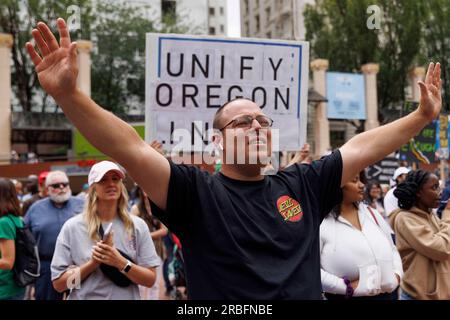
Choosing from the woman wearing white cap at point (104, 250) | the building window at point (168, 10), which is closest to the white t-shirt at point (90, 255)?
the woman wearing white cap at point (104, 250)

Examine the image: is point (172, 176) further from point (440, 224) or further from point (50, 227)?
point (50, 227)

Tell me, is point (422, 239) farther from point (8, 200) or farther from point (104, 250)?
point (8, 200)

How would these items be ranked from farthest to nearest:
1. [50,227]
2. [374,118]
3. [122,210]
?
[374,118]
[50,227]
[122,210]

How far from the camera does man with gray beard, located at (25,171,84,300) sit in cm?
524

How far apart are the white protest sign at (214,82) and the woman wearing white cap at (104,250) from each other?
800 mm

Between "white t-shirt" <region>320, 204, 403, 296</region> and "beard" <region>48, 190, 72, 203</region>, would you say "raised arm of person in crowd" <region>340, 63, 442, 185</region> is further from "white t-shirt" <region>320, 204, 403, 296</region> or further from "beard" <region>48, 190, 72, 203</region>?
"beard" <region>48, 190, 72, 203</region>

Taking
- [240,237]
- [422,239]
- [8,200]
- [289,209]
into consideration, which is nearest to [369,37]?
[422,239]

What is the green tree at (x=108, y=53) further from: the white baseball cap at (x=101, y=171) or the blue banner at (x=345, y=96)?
the white baseball cap at (x=101, y=171)

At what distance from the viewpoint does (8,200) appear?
4.64 metres

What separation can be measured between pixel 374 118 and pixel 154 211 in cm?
3081

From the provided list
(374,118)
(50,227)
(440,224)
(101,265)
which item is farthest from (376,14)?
(374,118)

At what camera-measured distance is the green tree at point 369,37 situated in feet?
101

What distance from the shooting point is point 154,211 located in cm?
221

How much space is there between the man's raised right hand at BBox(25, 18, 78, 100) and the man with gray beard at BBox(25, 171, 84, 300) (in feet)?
11.6
